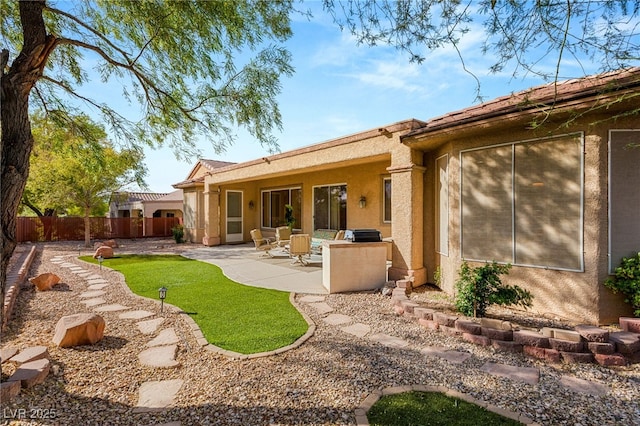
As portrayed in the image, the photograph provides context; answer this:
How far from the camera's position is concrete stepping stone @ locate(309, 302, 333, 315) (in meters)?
6.04

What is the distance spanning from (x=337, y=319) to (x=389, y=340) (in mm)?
1176

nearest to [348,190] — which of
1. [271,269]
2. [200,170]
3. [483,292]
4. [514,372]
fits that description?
[271,269]

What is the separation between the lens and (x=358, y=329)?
5.13 meters

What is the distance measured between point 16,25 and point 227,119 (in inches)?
138

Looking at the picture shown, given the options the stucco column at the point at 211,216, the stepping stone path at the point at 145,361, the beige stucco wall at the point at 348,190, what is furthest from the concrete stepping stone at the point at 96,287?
the stucco column at the point at 211,216

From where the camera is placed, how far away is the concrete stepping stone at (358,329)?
195 inches

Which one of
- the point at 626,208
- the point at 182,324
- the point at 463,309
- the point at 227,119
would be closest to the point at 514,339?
the point at 463,309

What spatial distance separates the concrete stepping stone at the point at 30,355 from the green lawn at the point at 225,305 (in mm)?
1855

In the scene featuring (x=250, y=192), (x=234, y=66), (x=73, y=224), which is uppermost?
(x=234, y=66)

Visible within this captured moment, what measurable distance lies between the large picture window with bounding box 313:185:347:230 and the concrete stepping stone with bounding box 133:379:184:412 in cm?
968

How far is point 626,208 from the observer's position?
5.03 m

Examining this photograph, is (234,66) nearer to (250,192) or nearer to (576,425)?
(576,425)

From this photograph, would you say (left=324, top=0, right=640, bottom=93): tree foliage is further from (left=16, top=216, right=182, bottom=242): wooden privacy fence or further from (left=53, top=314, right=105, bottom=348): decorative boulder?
(left=16, top=216, right=182, bottom=242): wooden privacy fence

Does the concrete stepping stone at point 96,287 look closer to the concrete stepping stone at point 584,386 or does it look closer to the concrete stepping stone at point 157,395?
the concrete stepping stone at point 157,395
